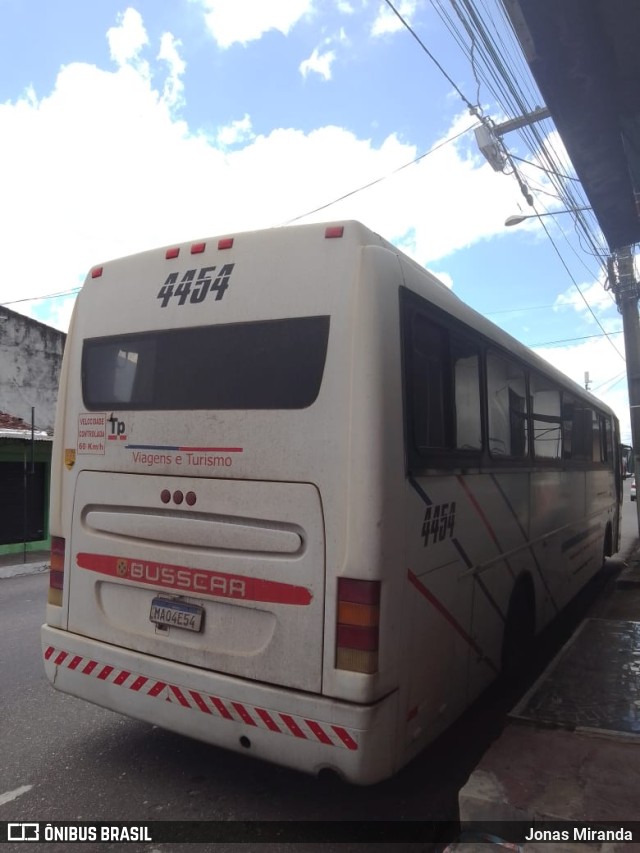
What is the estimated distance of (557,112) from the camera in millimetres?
5398

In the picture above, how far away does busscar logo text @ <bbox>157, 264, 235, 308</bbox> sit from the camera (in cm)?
341

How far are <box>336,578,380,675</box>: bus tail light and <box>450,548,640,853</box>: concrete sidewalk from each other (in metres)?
0.91

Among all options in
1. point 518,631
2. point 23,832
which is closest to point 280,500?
point 23,832

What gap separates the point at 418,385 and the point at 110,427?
188 cm

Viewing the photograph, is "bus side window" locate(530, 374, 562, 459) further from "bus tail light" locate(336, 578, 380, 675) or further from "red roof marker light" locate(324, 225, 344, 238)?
"bus tail light" locate(336, 578, 380, 675)

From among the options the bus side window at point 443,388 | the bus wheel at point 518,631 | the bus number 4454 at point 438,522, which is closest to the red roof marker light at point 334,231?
the bus side window at point 443,388

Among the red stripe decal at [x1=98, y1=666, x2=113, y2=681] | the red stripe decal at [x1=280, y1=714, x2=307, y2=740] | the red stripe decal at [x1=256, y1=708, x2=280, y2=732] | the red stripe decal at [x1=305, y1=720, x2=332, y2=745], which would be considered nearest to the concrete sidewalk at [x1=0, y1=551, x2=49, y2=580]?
the red stripe decal at [x1=98, y1=666, x2=113, y2=681]

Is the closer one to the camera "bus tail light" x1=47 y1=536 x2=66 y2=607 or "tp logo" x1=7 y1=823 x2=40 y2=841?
"tp logo" x1=7 y1=823 x2=40 y2=841

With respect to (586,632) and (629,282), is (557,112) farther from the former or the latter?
(629,282)

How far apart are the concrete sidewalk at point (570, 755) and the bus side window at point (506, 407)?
177cm

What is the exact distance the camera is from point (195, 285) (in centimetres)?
351

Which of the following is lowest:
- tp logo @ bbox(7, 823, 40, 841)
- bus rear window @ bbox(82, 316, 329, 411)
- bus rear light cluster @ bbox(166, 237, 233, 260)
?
tp logo @ bbox(7, 823, 40, 841)

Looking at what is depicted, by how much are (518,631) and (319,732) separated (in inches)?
110

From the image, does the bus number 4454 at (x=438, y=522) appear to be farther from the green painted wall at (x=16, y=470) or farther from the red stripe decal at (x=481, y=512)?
the green painted wall at (x=16, y=470)
